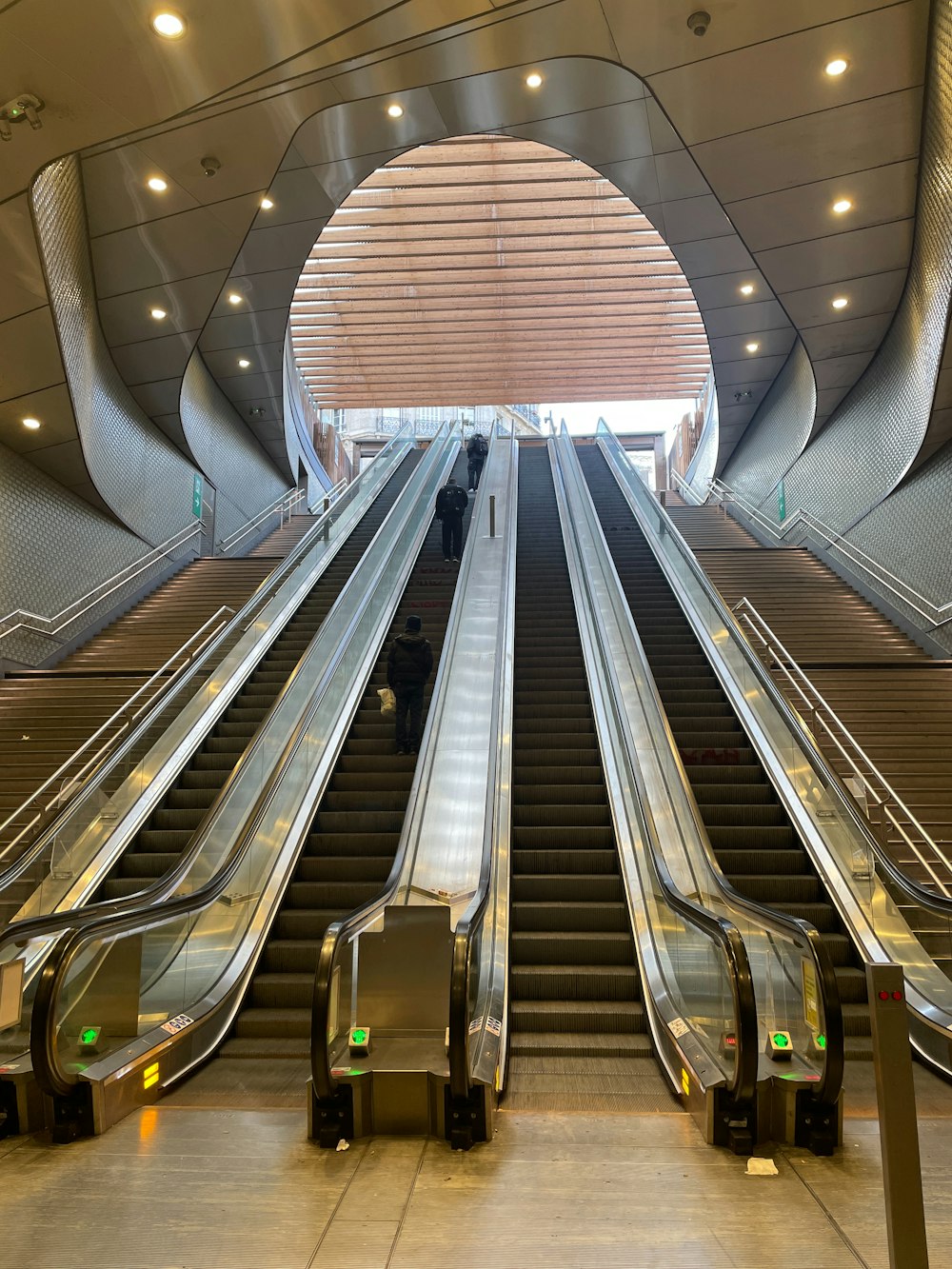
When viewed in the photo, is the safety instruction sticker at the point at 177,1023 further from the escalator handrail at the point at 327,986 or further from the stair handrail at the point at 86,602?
the stair handrail at the point at 86,602

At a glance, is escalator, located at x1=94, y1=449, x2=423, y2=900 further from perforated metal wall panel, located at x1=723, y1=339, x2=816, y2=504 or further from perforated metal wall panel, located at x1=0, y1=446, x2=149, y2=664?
perforated metal wall panel, located at x1=723, y1=339, x2=816, y2=504

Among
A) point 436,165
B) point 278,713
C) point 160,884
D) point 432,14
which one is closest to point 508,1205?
point 160,884

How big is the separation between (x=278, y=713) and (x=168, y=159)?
6.12 m

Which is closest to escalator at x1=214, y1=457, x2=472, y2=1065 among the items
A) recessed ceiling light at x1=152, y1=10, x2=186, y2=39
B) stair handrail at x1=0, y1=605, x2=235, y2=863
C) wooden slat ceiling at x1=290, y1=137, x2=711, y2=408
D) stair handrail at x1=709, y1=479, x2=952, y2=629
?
stair handrail at x1=0, y1=605, x2=235, y2=863

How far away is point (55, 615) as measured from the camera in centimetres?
1196

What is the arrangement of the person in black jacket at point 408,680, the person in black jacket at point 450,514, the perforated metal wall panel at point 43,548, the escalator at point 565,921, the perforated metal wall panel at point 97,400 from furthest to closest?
the person in black jacket at point 450,514, the perforated metal wall panel at point 43,548, the perforated metal wall panel at point 97,400, the person in black jacket at point 408,680, the escalator at point 565,921

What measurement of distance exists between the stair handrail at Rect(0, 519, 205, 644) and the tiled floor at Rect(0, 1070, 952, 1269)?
868 cm

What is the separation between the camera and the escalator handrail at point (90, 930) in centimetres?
337

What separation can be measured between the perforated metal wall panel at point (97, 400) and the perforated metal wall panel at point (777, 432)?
1064cm

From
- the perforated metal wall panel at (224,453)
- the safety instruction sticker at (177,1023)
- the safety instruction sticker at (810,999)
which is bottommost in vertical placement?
the safety instruction sticker at (177,1023)

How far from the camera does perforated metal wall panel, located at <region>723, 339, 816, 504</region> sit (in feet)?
51.4

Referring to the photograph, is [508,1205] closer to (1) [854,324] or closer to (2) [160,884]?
(2) [160,884]

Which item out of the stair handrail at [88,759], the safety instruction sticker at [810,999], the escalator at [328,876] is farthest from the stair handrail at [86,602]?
the safety instruction sticker at [810,999]

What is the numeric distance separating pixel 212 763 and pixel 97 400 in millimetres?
7306
